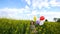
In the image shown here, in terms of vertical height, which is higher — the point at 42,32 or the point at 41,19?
the point at 41,19

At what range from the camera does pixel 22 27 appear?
311cm

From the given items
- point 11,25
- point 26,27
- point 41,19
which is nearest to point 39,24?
point 41,19

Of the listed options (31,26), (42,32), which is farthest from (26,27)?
(42,32)

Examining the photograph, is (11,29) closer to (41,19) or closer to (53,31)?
(41,19)

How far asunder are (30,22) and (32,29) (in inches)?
7.5

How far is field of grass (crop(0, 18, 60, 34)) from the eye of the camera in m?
3.03

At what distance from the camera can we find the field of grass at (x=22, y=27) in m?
3.03

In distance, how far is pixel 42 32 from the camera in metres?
3.58

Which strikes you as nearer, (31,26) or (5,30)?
(5,30)

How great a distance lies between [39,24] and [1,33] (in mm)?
1032

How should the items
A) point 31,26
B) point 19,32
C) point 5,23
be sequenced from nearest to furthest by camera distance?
point 19,32
point 5,23
point 31,26

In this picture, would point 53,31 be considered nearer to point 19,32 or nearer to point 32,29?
point 32,29

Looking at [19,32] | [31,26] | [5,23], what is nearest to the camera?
[19,32]

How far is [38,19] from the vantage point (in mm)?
3592
